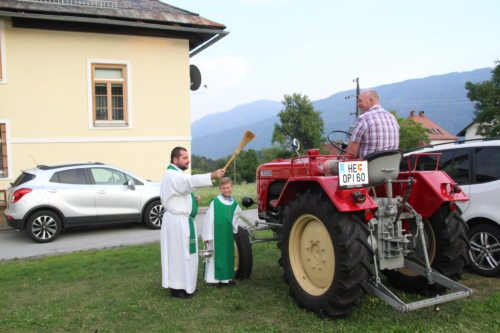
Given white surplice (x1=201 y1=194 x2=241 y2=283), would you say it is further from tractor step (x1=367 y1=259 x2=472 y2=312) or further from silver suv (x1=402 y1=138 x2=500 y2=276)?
silver suv (x1=402 y1=138 x2=500 y2=276)

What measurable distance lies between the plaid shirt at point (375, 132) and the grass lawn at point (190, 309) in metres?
1.58

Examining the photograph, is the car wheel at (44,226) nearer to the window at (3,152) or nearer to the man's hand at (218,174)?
the window at (3,152)

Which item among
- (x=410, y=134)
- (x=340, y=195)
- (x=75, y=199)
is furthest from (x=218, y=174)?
(x=410, y=134)

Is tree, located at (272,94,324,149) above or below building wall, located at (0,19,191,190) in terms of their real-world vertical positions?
above

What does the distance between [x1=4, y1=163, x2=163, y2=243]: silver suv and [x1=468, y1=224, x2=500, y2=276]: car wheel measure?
762 cm

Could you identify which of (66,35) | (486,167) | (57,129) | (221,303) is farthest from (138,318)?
(66,35)

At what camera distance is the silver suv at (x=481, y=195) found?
19.2 ft

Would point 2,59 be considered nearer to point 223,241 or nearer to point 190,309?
point 223,241

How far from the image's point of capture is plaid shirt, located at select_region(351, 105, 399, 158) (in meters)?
4.63

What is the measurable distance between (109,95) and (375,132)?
12.0m

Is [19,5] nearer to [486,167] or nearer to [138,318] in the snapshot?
[138,318]

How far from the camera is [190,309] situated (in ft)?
16.3

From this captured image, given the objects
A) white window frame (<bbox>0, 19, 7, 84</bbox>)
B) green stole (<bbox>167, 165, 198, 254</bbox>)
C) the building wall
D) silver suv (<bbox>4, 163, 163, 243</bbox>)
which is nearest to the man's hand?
green stole (<bbox>167, 165, 198, 254</bbox>)

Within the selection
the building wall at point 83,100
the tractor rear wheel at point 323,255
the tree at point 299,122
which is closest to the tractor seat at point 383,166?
the tractor rear wheel at point 323,255
